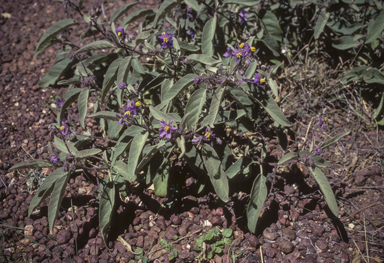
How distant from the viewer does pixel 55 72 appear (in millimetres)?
3359

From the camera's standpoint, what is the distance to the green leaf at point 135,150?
1974 millimetres

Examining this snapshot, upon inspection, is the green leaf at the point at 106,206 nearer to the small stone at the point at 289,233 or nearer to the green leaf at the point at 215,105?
the green leaf at the point at 215,105

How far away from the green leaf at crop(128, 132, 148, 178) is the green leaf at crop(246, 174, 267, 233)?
880mm

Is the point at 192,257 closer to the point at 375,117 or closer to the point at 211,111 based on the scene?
the point at 211,111

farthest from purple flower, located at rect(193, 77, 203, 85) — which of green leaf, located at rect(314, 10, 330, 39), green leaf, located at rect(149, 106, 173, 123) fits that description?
green leaf, located at rect(314, 10, 330, 39)

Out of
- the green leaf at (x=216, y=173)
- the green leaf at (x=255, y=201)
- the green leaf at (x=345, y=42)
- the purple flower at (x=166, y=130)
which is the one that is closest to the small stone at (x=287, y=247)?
the green leaf at (x=255, y=201)

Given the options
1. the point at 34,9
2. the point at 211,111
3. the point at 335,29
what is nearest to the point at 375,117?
the point at 335,29

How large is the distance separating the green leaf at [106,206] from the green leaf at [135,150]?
349mm

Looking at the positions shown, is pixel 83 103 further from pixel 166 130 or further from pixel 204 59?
pixel 204 59

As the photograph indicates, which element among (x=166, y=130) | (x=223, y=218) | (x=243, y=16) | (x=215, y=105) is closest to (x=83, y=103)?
(x=166, y=130)

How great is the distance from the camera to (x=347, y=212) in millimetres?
2461

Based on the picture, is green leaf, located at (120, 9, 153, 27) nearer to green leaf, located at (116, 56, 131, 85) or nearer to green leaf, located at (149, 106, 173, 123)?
green leaf, located at (116, 56, 131, 85)

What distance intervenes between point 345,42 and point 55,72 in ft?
10.9

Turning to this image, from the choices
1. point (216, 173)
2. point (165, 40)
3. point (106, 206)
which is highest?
point (165, 40)
